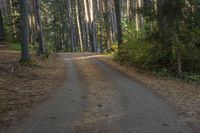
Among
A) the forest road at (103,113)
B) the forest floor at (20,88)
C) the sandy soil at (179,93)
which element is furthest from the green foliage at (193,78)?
the forest floor at (20,88)

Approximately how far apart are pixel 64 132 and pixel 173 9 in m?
10.4

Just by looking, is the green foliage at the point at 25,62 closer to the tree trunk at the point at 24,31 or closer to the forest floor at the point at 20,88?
the tree trunk at the point at 24,31

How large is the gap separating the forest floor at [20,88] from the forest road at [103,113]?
0.41 m

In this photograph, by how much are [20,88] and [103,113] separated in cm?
525

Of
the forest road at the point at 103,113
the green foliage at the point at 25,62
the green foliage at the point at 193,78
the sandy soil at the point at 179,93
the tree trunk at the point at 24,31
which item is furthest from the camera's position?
the tree trunk at the point at 24,31

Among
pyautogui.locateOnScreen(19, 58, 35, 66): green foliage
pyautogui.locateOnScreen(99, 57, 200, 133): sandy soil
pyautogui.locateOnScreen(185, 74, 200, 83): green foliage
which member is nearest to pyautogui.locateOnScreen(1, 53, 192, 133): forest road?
pyautogui.locateOnScreen(99, 57, 200, 133): sandy soil

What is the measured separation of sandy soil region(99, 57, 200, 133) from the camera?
361 inches

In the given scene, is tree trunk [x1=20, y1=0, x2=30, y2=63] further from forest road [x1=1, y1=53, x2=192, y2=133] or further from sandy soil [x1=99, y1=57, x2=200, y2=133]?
forest road [x1=1, y1=53, x2=192, y2=133]

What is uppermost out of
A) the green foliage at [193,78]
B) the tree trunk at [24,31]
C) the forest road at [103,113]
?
the tree trunk at [24,31]

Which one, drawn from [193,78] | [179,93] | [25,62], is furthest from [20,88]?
[193,78]

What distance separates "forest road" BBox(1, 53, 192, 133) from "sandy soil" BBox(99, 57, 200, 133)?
29 cm

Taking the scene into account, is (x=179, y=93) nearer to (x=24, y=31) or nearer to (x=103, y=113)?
(x=103, y=113)

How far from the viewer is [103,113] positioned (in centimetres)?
934

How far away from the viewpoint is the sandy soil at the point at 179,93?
9.16m
